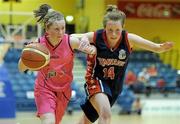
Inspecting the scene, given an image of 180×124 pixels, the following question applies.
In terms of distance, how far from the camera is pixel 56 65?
4699mm

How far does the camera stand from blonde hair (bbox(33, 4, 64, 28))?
4645 millimetres

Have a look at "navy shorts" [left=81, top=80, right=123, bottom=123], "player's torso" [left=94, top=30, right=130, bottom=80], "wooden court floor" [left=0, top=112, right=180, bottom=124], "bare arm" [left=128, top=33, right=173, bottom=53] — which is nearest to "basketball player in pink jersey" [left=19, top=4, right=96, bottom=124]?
"player's torso" [left=94, top=30, right=130, bottom=80]

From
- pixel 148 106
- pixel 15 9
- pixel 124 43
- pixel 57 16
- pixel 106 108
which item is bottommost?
pixel 148 106

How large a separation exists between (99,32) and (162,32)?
15.0 meters

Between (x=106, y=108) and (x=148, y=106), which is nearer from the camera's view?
(x=106, y=108)

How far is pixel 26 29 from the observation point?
53.8 ft

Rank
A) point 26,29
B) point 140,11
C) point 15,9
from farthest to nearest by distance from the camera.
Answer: point 15,9 → point 140,11 → point 26,29

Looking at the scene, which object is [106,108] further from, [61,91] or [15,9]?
[15,9]

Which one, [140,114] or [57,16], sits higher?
[57,16]

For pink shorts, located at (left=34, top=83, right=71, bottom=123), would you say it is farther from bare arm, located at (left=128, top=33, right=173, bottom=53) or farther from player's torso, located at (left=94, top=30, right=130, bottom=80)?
bare arm, located at (left=128, top=33, right=173, bottom=53)

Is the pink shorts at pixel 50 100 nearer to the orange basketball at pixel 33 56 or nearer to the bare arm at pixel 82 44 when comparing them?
the orange basketball at pixel 33 56

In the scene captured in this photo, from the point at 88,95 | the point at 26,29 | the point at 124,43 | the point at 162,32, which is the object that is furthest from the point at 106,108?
the point at 162,32

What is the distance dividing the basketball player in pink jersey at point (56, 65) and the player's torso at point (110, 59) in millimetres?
240

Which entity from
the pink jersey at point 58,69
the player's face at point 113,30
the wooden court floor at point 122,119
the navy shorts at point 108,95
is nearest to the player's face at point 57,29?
the pink jersey at point 58,69
